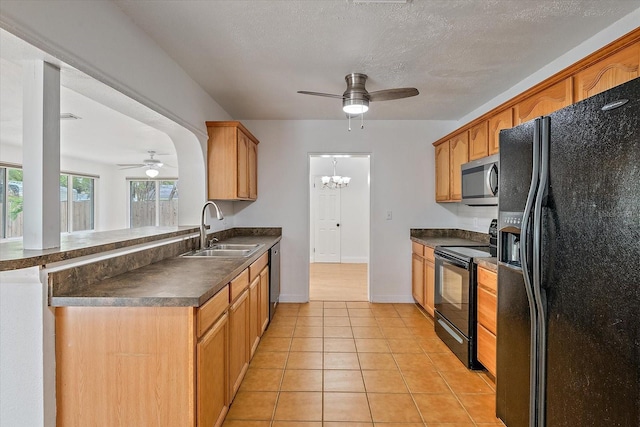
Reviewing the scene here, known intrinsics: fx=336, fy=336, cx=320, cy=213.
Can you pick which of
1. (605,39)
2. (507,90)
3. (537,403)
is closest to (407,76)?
(507,90)

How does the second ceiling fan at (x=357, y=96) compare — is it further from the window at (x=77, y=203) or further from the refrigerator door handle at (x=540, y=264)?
the window at (x=77, y=203)

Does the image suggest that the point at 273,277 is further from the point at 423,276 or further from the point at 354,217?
the point at 354,217

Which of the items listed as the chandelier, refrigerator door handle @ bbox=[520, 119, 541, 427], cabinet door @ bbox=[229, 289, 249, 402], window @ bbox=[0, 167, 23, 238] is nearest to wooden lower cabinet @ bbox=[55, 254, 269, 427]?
cabinet door @ bbox=[229, 289, 249, 402]

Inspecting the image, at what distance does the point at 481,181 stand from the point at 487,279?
37.3 inches

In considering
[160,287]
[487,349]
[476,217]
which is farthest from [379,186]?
[160,287]

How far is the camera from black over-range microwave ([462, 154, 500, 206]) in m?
2.65

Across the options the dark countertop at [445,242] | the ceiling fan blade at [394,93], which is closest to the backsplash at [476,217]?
the dark countertop at [445,242]

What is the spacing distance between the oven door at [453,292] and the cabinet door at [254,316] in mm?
1687

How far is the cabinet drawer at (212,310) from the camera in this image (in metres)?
1.50

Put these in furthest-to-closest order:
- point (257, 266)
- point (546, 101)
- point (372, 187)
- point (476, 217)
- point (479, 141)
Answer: point (372, 187), point (476, 217), point (479, 141), point (257, 266), point (546, 101)

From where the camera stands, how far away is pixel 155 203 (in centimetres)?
815

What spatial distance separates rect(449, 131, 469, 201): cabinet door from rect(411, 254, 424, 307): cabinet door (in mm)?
876

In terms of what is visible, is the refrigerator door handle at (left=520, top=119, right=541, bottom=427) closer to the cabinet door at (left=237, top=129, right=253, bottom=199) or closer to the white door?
the cabinet door at (left=237, top=129, right=253, bottom=199)

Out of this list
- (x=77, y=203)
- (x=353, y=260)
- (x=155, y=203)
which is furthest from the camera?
(x=155, y=203)
